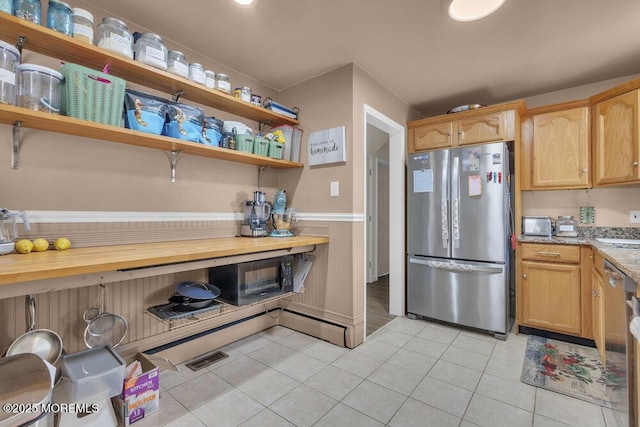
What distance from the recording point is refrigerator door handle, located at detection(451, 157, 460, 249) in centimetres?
269

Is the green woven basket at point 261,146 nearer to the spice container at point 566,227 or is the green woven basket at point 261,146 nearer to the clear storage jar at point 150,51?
the clear storage jar at point 150,51

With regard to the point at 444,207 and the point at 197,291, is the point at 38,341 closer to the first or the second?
the point at 197,291

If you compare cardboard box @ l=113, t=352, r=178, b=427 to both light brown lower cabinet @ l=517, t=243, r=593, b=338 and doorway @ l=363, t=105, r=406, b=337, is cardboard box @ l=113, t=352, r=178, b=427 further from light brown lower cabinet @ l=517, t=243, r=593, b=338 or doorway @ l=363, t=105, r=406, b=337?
light brown lower cabinet @ l=517, t=243, r=593, b=338

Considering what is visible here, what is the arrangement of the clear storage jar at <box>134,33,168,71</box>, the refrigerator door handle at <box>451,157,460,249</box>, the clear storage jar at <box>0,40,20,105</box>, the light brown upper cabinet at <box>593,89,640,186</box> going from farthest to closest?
the refrigerator door handle at <box>451,157,460,249</box> < the light brown upper cabinet at <box>593,89,640,186</box> < the clear storage jar at <box>134,33,168,71</box> < the clear storage jar at <box>0,40,20,105</box>

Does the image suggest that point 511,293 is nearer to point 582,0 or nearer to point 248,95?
point 582,0

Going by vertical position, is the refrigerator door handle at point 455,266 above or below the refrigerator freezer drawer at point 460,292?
above

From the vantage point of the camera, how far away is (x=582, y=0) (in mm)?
1666

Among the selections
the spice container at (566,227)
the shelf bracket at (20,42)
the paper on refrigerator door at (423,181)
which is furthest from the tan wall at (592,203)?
the shelf bracket at (20,42)

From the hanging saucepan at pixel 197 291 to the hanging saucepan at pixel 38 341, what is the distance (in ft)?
1.97

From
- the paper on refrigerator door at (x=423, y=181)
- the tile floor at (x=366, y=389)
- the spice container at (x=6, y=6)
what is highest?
the spice container at (x=6, y=6)

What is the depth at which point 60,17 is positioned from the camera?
143 centimetres

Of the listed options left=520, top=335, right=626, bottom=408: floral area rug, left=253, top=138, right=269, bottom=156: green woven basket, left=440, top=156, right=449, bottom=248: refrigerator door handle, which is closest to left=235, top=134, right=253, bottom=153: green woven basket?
left=253, top=138, right=269, bottom=156: green woven basket

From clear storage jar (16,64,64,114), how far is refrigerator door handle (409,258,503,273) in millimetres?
2905

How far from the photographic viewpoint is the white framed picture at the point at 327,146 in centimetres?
239
